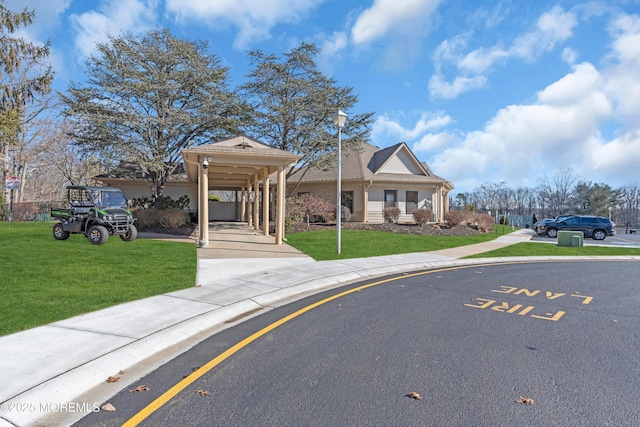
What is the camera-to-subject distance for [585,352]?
180 inches

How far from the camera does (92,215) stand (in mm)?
13125

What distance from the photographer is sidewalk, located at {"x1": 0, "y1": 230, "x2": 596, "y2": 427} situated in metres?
3.27

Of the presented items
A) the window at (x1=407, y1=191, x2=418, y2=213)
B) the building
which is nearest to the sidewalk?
the building

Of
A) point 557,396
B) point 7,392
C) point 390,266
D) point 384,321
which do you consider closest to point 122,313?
point 7,392

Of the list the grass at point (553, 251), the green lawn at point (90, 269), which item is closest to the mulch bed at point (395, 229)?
the grass at point (553, 251)

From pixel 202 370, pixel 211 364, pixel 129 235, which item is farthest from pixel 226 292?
pixel 129 235

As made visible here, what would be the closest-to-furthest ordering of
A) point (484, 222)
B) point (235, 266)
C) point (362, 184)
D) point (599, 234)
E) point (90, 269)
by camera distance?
point (90, 269), point (235, 266), point (599, 234), point (362, 184), point (484, 222)

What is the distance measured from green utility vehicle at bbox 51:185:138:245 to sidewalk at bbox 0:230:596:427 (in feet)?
19.7

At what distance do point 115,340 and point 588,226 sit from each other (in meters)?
30.5

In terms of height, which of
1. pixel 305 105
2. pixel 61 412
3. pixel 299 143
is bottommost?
pixel 61 412

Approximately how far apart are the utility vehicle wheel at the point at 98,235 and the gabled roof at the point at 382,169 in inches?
646

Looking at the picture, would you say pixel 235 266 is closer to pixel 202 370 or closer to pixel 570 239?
pixel 202 370

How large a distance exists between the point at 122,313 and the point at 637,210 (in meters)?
86.6

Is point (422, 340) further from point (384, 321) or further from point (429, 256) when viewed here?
point (429, 256)
